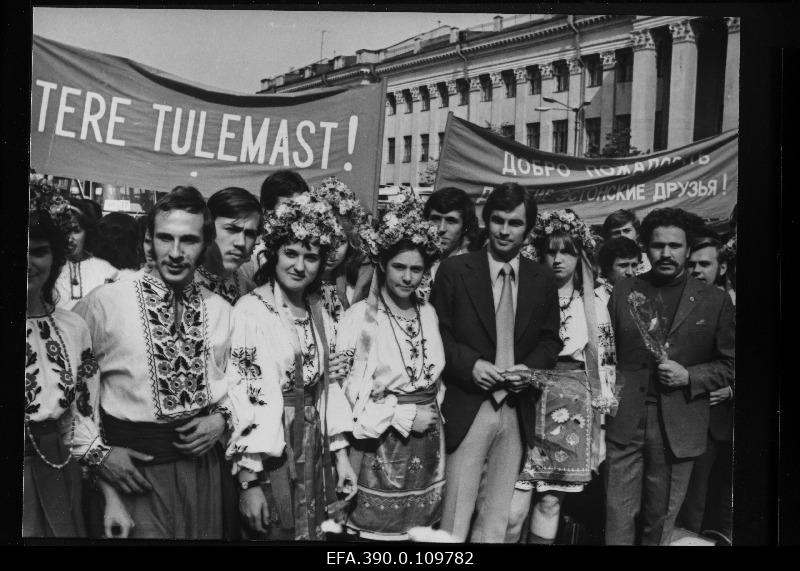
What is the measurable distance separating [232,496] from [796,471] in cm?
332

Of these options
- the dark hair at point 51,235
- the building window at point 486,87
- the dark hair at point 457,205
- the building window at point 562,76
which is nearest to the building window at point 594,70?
the building window at point 562,76

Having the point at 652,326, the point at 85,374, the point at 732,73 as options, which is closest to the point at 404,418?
the point at 652,326

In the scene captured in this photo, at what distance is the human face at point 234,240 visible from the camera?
482cm

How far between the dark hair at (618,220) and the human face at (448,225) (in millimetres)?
Result: 862

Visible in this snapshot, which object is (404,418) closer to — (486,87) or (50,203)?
(486,87)

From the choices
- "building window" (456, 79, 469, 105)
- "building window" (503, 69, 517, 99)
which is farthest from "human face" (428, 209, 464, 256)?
"building window" (503, 69, 517, 99)

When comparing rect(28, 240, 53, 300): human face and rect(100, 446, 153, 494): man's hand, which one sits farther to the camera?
rect(28, 240, 53, 300): human face

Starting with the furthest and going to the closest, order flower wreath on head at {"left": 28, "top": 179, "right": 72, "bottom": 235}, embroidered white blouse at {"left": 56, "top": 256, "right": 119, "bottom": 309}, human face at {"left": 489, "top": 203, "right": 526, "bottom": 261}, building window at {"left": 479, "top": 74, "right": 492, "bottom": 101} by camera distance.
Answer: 1. building window at {"left": 479, "top": 74, "right": 492, "bottom": 101}
2. human face at {"left": 489, "top": 203, "right": 526, "bottom": 261}
3. flower wreath on head at {"left": 28, "top": 179, "right": 72, "bottom": 235}
4. embroidered white blouse at {"left": 56, "top": 256, "right": 119, "bottom": 309}

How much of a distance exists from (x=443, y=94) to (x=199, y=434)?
2.46 meters

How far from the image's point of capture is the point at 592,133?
5.28 meters

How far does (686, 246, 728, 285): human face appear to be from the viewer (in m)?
5.18

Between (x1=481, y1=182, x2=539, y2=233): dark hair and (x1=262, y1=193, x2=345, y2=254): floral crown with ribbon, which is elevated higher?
(x1=481, y1=182, x2=539, y2=233): dark hair

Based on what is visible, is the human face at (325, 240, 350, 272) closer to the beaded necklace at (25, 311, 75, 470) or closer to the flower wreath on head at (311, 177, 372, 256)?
the flower wreath on head at (311, 177, 372, 256)

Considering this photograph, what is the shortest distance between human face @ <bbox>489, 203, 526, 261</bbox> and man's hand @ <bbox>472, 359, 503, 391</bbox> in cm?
64
